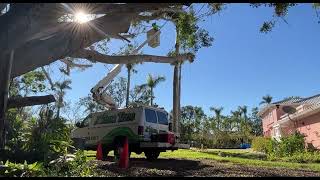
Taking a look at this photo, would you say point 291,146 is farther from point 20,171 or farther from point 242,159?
point 20,171

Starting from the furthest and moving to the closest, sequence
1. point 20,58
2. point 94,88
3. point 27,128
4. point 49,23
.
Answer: point 94,88
point 27,128
point 20,58
point 49,23

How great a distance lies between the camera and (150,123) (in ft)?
58.1

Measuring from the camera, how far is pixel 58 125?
1140 cm

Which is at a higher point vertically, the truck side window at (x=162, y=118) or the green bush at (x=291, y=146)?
the truck side window at (x=162, y=118)

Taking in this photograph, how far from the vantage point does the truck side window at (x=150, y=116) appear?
17.7 m

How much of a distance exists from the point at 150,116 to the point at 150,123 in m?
0.35

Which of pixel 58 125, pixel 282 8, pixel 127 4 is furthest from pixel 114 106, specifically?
pixel 127 4

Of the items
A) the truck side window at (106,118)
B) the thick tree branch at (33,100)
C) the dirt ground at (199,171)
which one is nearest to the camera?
the thick tree branch at (33,100)

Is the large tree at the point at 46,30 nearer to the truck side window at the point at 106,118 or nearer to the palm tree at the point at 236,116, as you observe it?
the truck side window at the point at 106,118

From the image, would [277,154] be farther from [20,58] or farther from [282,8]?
[20,58]

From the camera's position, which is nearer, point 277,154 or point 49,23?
point 49,23

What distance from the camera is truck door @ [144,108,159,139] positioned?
17375mm

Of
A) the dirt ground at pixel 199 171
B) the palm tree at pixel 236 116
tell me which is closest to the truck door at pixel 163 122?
the dirt ground at pixel 199 171

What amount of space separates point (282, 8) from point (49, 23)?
661 cm
